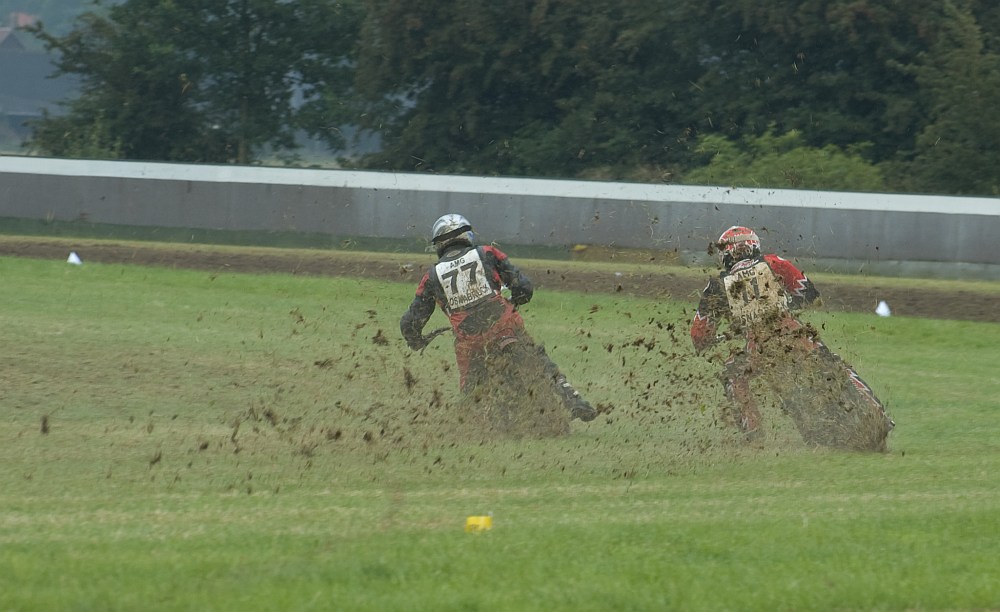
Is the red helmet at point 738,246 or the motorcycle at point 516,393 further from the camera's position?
the motorcycle at point 516,393

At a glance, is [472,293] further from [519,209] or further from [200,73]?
[200,73]

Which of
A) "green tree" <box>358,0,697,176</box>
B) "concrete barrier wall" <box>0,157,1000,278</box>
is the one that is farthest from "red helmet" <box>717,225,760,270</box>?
"green tree" <box>358,0,697,176</box>

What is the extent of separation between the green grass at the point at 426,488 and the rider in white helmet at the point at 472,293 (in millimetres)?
578

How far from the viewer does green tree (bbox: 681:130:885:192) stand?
31.7 m

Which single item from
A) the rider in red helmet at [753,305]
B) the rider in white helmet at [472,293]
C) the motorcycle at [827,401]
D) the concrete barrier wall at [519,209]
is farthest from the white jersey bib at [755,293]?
the concrete barrier wall at [519,209]

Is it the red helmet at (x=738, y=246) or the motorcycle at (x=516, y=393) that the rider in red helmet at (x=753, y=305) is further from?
the motorcycle at (x=516, y=393)

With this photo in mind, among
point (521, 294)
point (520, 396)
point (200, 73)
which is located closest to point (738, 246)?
point (521, 294)

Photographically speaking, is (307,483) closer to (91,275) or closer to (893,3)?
(91,275)

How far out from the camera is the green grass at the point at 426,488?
594 cm

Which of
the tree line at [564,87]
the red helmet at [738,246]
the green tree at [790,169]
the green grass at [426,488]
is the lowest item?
the green grass at [426,488]

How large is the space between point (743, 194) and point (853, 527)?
18.0 metres

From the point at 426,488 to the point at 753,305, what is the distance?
3.19 metres

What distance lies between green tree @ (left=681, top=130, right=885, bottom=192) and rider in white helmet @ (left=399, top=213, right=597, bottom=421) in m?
19.1

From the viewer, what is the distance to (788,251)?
2344cm
